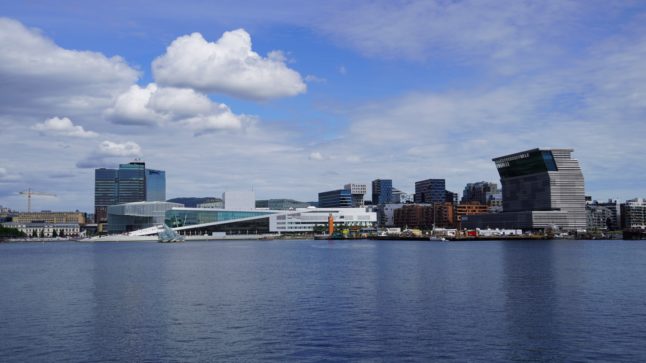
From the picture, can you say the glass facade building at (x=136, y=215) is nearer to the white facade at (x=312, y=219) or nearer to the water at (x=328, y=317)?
the white facade at (x=312, y=219)

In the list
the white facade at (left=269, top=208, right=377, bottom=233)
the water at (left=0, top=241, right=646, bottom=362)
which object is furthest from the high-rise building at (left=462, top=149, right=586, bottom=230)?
the water at (left=0, top=241, right=646, bottom=362)

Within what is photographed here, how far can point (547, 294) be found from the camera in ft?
115

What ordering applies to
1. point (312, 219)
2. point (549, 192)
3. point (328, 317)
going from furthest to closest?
point (312, 219), point (549, 192), point (328, 317)

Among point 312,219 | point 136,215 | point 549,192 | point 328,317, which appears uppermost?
point 549,192

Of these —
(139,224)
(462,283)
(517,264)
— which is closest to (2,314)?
(462,283)

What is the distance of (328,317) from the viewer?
28.1 metres

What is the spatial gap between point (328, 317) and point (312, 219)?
539 feet

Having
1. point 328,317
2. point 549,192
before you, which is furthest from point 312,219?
point 328,317

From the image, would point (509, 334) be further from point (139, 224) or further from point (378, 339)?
point (139, 224)

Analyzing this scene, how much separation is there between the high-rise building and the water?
129407mm

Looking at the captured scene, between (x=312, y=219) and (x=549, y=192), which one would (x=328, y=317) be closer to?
(x=549, y=192)

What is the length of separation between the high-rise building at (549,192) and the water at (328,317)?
129407mm

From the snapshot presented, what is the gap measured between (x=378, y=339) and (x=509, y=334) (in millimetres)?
5119

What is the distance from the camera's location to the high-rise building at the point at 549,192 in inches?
6747
